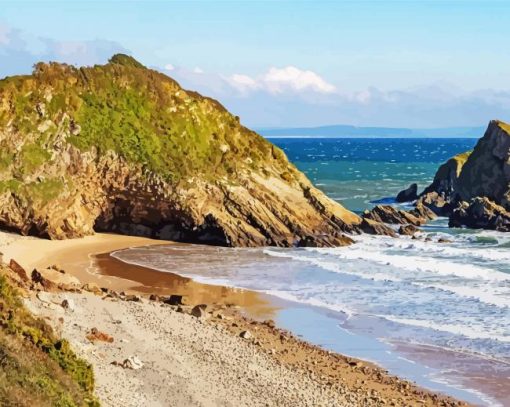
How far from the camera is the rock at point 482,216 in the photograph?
207ft

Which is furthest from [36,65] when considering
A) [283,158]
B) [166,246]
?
[283,158]

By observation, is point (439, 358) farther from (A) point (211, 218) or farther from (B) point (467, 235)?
(B) point (467, 235)

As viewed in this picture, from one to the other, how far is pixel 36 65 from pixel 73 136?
5.62 m

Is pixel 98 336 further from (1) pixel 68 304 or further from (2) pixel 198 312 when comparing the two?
(2) pixel 198 312

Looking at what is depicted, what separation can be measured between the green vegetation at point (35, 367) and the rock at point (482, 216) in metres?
49.7

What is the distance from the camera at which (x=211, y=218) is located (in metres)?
52.4

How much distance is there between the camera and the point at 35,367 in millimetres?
15828

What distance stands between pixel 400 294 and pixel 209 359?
14787mm

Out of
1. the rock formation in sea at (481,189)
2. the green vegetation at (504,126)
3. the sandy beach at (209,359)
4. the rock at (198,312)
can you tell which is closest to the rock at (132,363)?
the sandy beach at (209,359)

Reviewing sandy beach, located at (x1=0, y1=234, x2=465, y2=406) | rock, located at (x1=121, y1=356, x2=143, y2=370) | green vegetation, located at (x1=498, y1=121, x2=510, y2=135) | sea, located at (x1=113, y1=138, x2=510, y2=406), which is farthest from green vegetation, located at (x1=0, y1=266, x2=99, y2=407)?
green vegetation, located at (x1=498, y1=121, x2=510, y2=135)

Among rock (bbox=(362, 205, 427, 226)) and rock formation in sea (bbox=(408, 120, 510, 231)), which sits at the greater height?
rock formation in sea (bbox=(408, 120, 510, 231))

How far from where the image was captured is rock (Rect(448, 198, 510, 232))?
207ft

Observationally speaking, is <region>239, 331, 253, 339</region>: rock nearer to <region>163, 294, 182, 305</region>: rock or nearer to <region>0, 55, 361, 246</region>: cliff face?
<region>163, 294, 182, 305</region>: rock

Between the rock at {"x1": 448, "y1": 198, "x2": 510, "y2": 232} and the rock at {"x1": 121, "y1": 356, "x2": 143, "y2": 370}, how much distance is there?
46.3 meters
